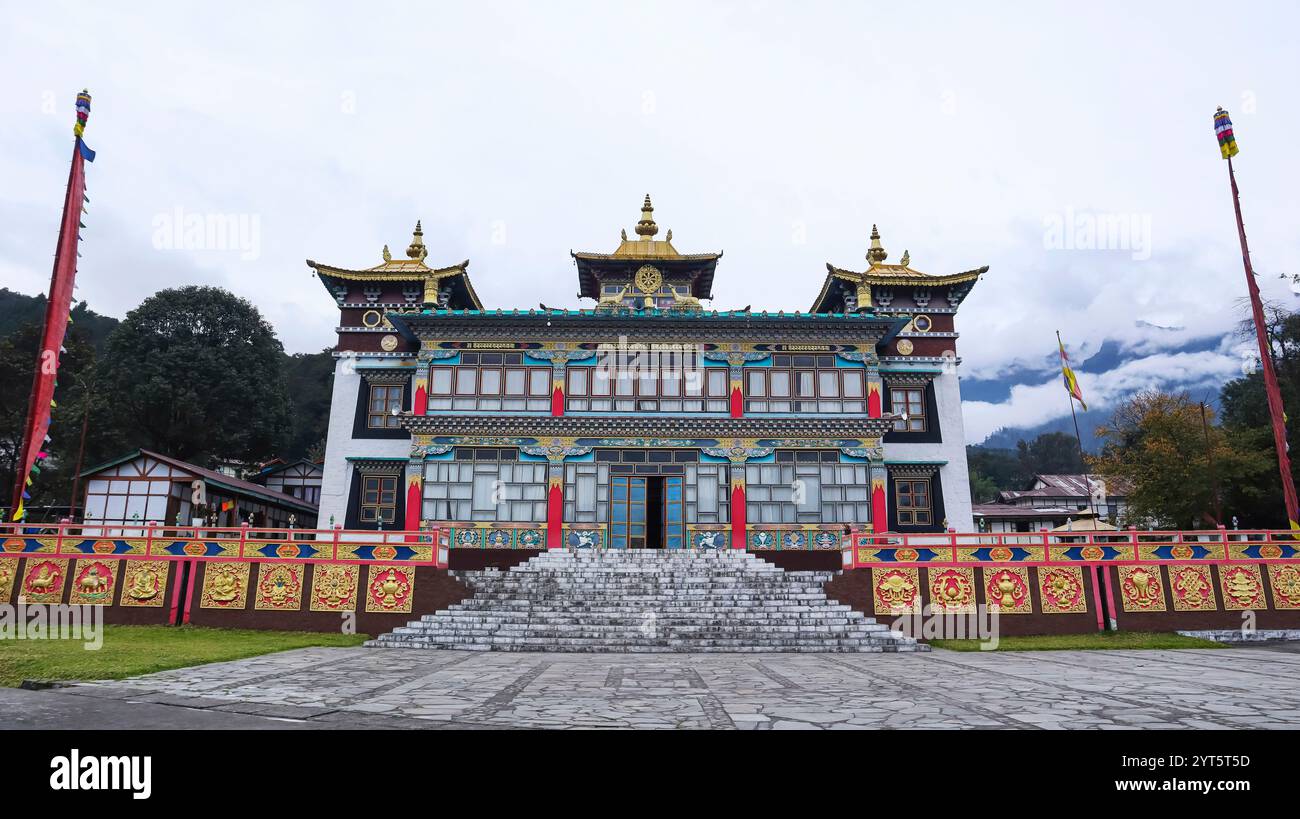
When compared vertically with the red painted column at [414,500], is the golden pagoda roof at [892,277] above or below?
above

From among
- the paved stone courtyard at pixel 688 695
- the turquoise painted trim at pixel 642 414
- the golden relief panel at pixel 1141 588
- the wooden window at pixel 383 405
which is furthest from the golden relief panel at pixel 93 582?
the golden relief panel at pixel 1141 588

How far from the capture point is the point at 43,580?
15.9 meters

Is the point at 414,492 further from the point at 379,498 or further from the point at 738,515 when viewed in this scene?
the point at 738,515

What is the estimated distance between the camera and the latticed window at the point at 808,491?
21469 mm

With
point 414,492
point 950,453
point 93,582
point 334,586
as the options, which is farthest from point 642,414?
point 93,582

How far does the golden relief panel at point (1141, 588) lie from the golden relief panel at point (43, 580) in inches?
872

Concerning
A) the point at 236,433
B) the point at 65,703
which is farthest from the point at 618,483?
the point at 236,433

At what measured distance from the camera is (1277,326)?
1229 inches

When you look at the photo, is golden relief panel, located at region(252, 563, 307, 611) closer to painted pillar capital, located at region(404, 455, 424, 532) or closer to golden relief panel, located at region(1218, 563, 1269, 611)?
painted pillar capital, located at region(404, 455, 424, 532)

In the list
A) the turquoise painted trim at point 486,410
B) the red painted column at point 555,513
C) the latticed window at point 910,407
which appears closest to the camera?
the red painted column at point 555,513

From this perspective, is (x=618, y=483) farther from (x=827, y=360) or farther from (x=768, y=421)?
(x=827, y=360)

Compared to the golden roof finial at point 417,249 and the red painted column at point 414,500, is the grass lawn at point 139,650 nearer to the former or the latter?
the red painted column at point 414,500

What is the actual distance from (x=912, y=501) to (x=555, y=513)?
11236 millimetres

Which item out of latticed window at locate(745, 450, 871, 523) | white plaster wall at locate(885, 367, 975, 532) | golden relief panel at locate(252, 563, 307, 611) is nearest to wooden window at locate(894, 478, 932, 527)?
white plaster wall at locate(885, 367, 975, 532)
